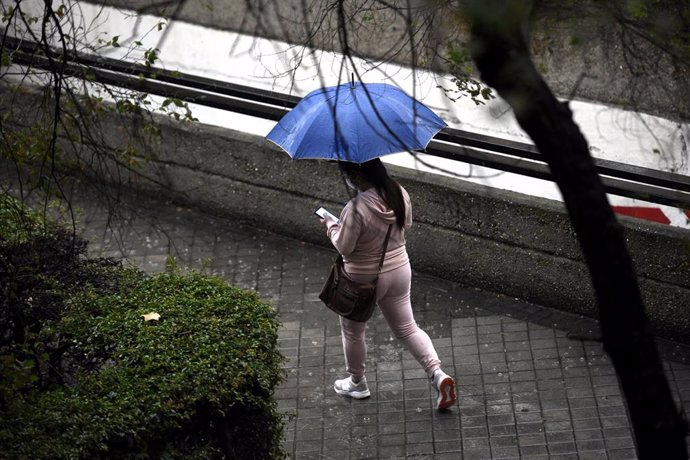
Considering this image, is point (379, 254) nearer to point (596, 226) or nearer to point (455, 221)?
point (455, 221)

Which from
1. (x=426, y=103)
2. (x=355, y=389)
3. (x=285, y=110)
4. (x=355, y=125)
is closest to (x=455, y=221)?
(x=355, y=389)

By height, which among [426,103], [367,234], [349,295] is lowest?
[349,295]

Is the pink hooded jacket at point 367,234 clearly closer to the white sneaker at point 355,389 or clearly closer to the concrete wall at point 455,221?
the white sneaker at point 355,389

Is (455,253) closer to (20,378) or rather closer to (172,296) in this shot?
(172,296)

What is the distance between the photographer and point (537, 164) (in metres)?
7.38

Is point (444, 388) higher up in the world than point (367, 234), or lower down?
lower down

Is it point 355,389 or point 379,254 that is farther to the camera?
point 355,389

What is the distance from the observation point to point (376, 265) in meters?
6.04

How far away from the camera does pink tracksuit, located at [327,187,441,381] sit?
5863mm

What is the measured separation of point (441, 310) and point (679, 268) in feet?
5.49

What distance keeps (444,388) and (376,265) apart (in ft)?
2.96

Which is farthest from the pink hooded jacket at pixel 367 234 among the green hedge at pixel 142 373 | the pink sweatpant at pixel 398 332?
the green hedge at pixel 142 373

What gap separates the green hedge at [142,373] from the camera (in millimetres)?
4531

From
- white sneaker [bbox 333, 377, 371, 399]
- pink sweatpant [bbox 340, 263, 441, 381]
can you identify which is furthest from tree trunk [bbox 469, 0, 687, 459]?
white sneaker [bbox 333, 377, 371, 399]
